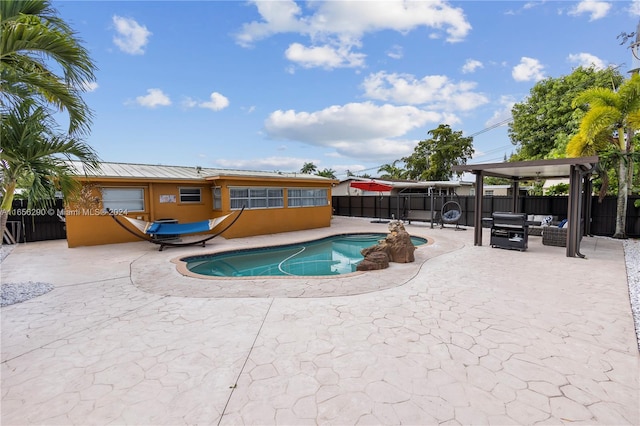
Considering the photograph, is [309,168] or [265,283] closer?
[265,283]

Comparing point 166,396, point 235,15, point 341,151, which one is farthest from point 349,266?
point 341,151

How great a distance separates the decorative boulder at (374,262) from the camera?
248 inches

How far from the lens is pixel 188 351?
3.02m

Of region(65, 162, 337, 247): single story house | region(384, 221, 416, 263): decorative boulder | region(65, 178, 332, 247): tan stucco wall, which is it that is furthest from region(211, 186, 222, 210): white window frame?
region(384, 221, 416, 263): decorative boulder

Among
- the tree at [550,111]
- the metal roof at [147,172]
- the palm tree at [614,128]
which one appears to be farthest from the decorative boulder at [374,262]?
the tree at [550,111]

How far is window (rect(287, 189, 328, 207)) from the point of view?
1309 centimetres

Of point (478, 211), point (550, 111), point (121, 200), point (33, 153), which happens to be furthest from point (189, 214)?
point (550, 111)

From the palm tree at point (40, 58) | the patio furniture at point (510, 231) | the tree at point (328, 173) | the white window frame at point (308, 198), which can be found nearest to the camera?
the palm tree at point (40, 58)

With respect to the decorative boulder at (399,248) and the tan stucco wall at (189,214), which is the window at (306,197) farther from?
the decorative boulder at (399,248)

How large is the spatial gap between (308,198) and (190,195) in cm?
507

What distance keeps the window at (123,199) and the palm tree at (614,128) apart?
1456 cm

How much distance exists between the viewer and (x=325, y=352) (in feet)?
9.76

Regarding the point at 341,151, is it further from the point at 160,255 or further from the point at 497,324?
the point at 497,324

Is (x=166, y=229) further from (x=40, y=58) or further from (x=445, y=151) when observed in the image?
(x=445, y=151)
